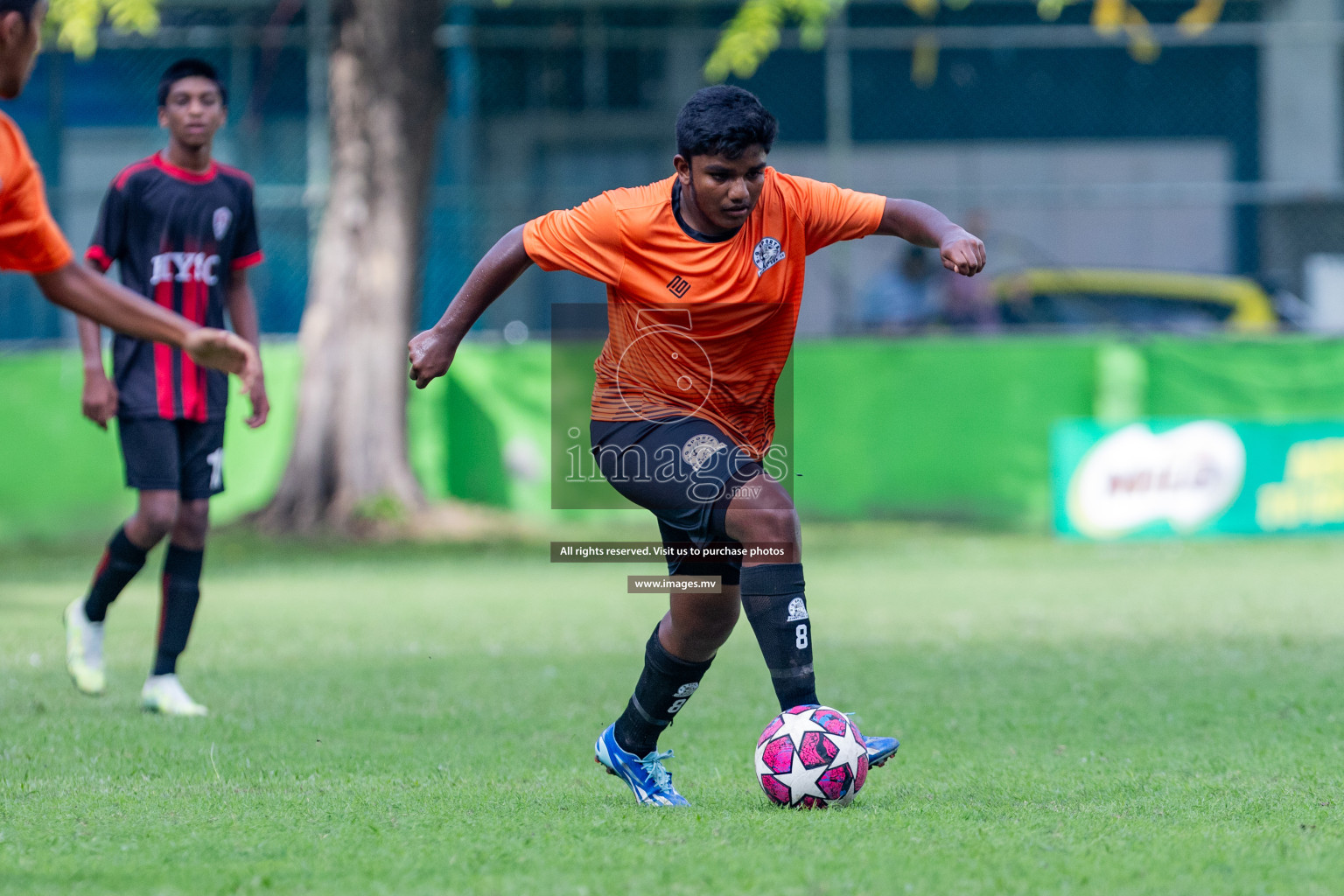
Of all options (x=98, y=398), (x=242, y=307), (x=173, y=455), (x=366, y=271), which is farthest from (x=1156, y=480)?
(x=98, y=398)

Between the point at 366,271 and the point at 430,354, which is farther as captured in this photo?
the point at 366,271

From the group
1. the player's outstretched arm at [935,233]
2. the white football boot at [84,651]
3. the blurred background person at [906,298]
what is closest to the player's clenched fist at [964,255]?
the player's outstretched arm at [935,233]

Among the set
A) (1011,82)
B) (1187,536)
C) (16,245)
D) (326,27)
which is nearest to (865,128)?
(1011,82)

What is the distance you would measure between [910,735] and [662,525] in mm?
1542

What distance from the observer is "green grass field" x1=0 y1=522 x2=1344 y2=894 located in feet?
11.9

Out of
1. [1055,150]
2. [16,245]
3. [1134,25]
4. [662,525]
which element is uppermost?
[1134,25]

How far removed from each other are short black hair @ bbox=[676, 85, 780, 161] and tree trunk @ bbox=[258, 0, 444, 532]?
393 inches

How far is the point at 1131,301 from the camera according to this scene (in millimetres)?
17250

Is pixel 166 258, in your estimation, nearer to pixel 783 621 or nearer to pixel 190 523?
pixel 190 523

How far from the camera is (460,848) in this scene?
3812 millimetres

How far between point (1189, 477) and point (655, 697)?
9599 mm

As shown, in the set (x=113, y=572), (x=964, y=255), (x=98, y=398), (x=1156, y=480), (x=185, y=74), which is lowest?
(x=1156, y=480)

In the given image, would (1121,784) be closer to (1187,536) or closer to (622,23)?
(1187,536)

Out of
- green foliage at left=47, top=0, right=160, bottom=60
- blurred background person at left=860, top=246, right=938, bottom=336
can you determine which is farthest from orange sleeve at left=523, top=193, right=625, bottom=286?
blurred background person at left=860, top=246, right=938, bottom=336
